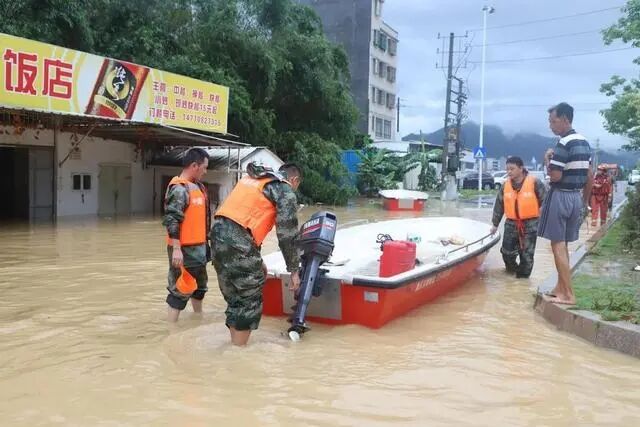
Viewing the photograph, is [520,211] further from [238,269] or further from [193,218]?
[238,269]

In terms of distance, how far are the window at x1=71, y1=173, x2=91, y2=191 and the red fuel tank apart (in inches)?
504

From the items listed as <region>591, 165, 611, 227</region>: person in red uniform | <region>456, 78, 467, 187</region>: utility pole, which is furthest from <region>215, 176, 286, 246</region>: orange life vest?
<region>456, 78, 467, 187</region>: utility pole

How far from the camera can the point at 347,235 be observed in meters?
8.70

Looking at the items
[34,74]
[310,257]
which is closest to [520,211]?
[310,257]

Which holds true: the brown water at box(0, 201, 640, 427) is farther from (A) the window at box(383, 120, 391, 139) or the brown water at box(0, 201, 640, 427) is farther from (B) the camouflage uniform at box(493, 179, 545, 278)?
(A) the window at box(383, 120, 391, 139)

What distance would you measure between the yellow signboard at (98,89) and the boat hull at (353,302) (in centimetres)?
828

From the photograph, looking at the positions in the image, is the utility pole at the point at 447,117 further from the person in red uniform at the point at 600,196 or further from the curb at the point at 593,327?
the curb at the point at 593,327

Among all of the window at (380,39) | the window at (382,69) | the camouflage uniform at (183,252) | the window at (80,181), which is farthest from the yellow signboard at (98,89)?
the window at (382,69)

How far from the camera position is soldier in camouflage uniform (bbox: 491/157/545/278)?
834 centimetres

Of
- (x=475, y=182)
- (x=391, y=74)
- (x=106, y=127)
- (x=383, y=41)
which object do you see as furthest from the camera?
(x=391, y=74)

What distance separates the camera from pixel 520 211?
27.4 feet

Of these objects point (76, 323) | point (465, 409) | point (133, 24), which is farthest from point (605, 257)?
point (133, 24)

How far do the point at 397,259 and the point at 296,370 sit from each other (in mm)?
1952

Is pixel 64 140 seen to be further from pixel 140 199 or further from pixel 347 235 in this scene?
pixel 347 235
